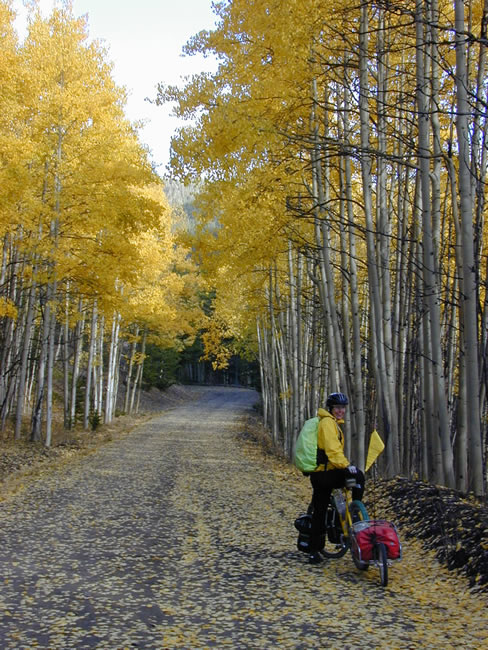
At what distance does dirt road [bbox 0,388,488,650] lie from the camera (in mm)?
4238

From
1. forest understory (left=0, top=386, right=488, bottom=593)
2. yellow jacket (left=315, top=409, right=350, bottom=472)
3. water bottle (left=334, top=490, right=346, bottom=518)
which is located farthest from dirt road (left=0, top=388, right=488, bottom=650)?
yellow jacket (left=315, top=409, right=350, bottom=472)

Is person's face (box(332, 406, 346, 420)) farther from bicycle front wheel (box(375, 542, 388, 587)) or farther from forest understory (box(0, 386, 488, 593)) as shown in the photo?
bicycle front wheel (box(375, 542, 388, 587))

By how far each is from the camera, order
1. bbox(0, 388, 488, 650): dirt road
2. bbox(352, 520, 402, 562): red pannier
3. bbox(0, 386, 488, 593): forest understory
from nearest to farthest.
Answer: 1. bbox(0, 388, 488, 650): dirt road
2. bbox(352, 520, 402, 562): red pannier
3. bbox(0, 386, 488, 593): forest understory

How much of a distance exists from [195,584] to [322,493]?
1.44m

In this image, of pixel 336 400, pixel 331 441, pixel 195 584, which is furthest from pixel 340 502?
pixel 195 584

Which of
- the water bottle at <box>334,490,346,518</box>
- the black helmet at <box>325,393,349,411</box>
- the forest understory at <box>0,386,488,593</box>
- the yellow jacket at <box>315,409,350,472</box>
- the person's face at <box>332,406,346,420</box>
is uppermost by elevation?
the black helmet at <box>325,393,349,411</box>

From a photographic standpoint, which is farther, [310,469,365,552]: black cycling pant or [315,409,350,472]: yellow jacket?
[310,469,365,552]: black cycling pant

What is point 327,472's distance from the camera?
20.0 feet

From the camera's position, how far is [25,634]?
164 inches

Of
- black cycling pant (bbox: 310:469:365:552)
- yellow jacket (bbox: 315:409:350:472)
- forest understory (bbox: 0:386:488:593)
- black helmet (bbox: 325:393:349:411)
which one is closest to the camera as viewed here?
forest understory (bbox: 0:386:488:593)

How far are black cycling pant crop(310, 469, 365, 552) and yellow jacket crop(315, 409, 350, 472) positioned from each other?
0.24ft

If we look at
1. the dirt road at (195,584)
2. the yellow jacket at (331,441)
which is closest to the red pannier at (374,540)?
the dirt road at (195,584)

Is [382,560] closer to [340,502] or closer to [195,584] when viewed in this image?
[340,502]

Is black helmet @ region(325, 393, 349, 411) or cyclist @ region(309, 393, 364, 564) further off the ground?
black helmet @ region(325, 393, 349, 411)
